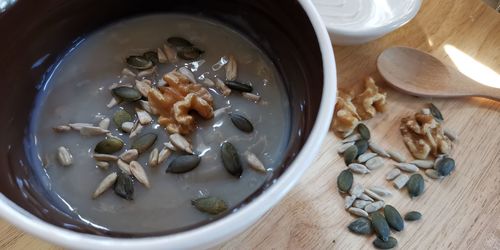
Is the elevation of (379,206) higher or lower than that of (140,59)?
lower

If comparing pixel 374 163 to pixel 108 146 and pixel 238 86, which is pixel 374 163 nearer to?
pixel 238 86

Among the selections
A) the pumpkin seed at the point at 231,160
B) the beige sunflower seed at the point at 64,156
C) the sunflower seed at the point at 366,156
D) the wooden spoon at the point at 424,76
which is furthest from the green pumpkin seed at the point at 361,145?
the beige sunflower seed at the point at 64,156

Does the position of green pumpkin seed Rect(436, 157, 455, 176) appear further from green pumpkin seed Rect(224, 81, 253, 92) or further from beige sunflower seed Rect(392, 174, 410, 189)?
green pumpkin seed Rect(224, 81, 253, 92)

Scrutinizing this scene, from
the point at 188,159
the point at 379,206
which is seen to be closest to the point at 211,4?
the point at 188,159

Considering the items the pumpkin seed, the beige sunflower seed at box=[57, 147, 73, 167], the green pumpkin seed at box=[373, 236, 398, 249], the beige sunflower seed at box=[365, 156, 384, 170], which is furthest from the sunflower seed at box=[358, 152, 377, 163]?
the beige sunflower seed at box=[57, 147, 73, 167]

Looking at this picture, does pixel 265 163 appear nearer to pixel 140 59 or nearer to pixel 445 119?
pixel 140 59

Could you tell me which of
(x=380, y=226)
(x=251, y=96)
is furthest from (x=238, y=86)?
(x=380, y=226)
